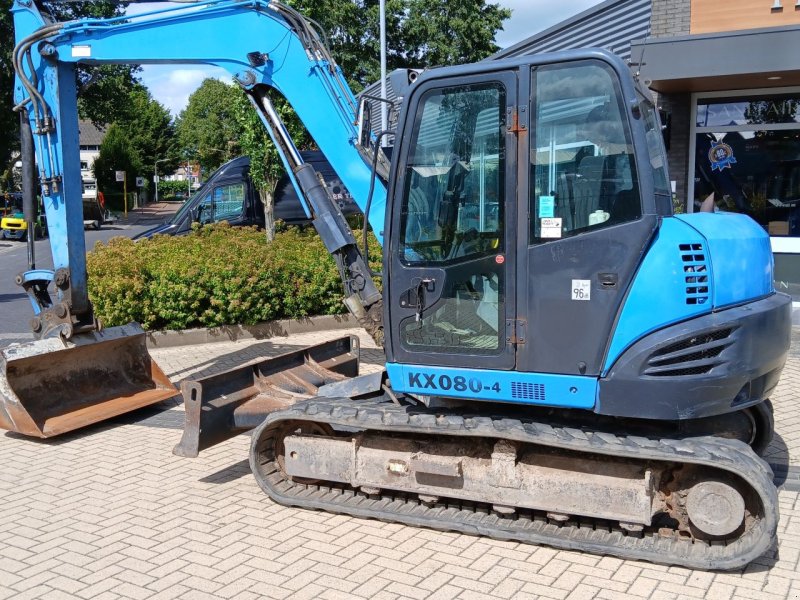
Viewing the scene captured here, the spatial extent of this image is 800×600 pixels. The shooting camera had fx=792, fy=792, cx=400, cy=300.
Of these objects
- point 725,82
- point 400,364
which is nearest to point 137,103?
point 725,82

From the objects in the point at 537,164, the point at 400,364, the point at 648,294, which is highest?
the point at 537,164

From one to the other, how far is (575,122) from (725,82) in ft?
27.0

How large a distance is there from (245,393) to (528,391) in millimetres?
2364

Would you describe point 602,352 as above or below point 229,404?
above

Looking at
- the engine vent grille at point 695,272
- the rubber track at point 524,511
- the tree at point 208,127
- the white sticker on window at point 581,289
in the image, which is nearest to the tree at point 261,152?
the rubber track at point 524,511

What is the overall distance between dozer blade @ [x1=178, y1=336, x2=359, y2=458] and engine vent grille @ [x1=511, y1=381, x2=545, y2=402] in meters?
2.09

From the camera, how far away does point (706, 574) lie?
14.3 ft

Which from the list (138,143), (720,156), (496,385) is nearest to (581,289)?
(496,385)

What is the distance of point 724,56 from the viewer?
1039 cm

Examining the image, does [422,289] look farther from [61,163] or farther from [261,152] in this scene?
[261,152]

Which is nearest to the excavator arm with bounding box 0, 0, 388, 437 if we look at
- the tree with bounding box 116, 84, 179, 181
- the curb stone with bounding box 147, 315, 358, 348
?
the curb stone with bounding box 147, 315, 358, 348

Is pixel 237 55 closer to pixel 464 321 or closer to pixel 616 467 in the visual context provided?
pixel 464 321

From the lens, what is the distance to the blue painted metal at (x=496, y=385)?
177 inches

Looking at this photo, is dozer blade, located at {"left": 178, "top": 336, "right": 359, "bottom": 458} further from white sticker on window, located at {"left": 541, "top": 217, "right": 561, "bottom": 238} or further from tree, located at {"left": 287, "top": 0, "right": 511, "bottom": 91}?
tree, located at {"left": 287, "top": 0, "right": 511, "bottom": 91}
